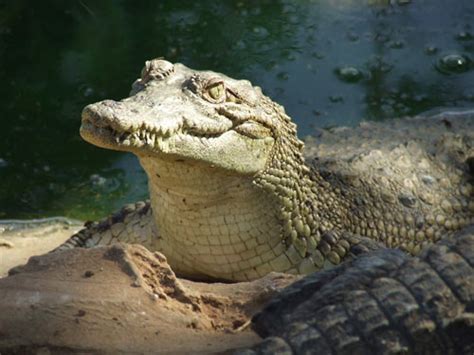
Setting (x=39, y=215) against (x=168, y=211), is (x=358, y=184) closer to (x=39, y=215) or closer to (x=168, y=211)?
(x=168, y=211)

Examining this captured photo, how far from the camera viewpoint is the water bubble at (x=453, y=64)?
6668 millimetres

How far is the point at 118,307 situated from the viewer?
2676mm

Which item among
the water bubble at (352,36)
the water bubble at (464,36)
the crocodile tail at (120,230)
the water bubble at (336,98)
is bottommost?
the crocodile tail at (120,230)

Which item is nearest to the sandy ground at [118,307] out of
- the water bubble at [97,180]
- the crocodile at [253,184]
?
the crocodile at [253,184]

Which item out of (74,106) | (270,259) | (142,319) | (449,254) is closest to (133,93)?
(270,259)

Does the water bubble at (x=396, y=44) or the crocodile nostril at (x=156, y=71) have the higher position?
the water bubble at (x=396, y=44)

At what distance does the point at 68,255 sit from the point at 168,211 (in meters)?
1.42

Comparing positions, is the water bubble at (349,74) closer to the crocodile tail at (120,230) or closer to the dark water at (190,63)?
the dark water at (190,63)

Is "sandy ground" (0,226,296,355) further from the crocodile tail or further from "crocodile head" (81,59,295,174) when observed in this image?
the crocodile tail

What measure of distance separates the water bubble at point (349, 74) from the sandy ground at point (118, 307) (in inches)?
151

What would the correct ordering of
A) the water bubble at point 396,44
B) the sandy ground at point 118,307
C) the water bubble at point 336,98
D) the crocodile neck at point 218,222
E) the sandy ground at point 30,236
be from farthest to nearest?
the water bubble at point 396,44
the water bubble at point 336,98
the sandy ground at point 30,236
the crocodile neck at point 218,222
the sandy ground at point 118,307

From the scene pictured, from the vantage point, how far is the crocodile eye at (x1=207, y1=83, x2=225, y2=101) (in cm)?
409

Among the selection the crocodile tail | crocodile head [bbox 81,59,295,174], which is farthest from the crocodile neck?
the crocodile tail

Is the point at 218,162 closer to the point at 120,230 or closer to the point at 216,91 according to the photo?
the point at 216,91
